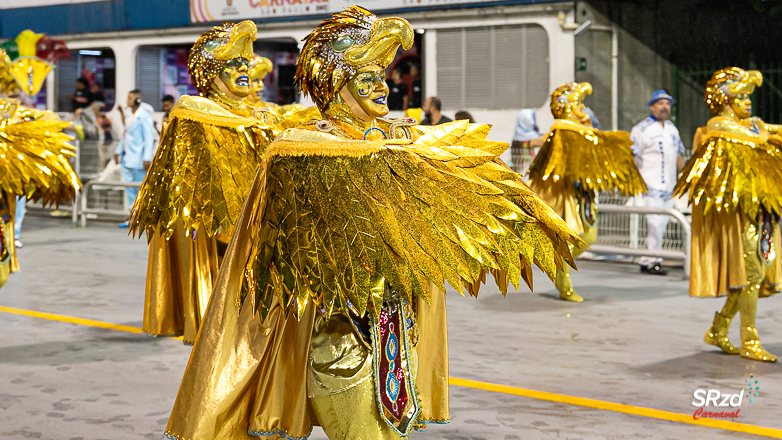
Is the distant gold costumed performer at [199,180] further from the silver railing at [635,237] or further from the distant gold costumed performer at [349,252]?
the silver railing at [635,237]

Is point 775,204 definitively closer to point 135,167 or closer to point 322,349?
point 322,349

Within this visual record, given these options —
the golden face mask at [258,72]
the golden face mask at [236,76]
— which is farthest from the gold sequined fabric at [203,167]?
the golden face mask at [258,72]

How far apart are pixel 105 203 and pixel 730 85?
10.4m

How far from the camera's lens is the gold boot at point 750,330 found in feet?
18.9

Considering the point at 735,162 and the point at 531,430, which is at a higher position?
the point at 735,162

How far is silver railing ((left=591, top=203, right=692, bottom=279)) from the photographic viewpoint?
912 centimetres

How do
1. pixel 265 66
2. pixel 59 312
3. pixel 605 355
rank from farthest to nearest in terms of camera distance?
1. pixel 59 312
2. pixel 265 66
3. pixel 605 355

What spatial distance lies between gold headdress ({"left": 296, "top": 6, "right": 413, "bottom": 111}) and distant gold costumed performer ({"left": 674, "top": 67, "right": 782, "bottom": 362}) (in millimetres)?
3296

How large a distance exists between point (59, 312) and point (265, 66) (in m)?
2.51

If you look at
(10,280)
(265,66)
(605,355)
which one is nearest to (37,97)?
(10,280)

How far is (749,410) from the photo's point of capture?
4.75 m

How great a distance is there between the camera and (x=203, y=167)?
15.9ft

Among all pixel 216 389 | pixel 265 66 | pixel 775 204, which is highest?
pixel 265 66

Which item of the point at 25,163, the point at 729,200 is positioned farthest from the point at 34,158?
the point at 729,200
